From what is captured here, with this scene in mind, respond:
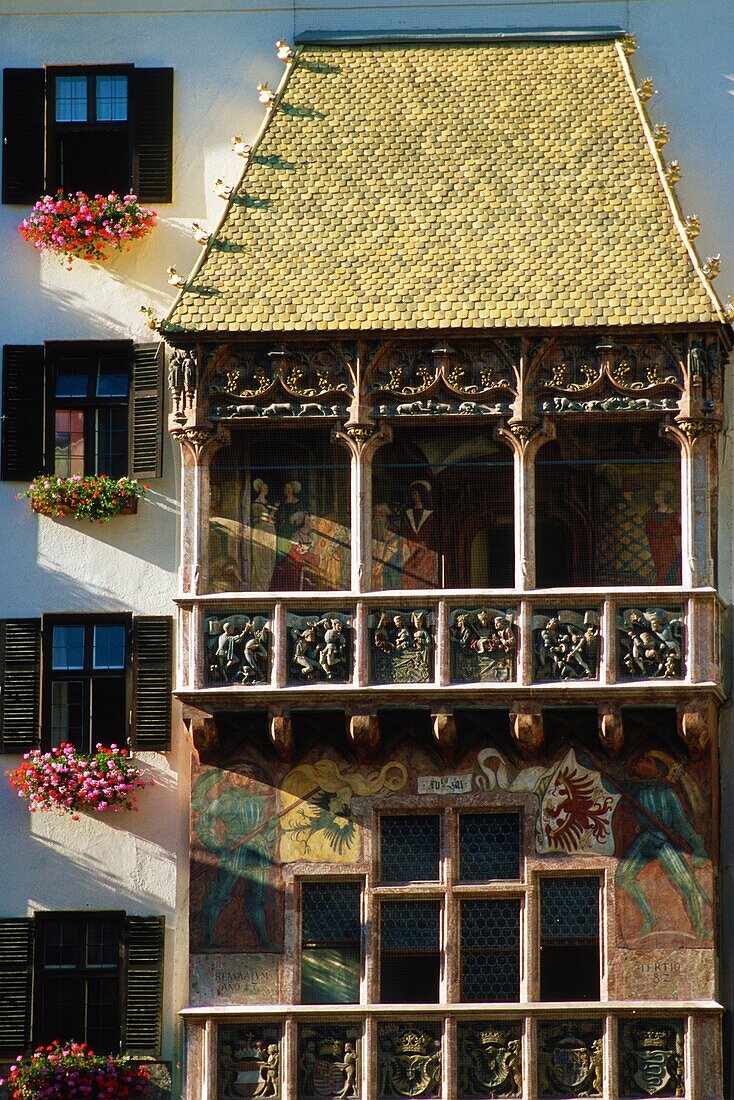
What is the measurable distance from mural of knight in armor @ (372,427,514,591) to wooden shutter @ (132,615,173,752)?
7.28ft

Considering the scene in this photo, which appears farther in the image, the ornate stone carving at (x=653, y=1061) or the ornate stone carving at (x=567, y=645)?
the ornate stone carving at (x=567, y=645)

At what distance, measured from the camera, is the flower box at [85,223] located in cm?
2609

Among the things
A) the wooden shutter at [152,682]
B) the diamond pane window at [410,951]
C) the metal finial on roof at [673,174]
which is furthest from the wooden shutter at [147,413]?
the metal finial on roof at [673,174]

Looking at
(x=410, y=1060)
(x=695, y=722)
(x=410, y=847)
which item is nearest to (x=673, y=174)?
(x=695, y=722)

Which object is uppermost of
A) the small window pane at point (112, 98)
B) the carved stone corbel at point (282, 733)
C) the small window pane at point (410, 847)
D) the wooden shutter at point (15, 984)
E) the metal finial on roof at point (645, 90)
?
the small window pane at point (112, 98)

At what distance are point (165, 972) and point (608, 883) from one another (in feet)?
14.2

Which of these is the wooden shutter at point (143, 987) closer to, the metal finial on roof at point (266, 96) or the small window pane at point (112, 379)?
the small window pane at point (112, 379)

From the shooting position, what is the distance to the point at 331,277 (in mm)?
25141

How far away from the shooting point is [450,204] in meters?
25.6

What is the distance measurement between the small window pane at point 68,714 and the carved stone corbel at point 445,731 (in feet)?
11.8

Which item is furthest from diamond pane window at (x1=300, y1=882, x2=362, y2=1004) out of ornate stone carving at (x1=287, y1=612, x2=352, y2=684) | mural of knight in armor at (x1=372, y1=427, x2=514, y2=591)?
mural of knight in armor at (x1=372, y1=427, x2=514, y2=591)

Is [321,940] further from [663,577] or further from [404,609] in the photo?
[663,577]

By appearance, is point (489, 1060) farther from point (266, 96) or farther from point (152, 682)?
point (266, 96)

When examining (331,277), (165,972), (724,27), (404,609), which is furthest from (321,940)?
(724,27)
